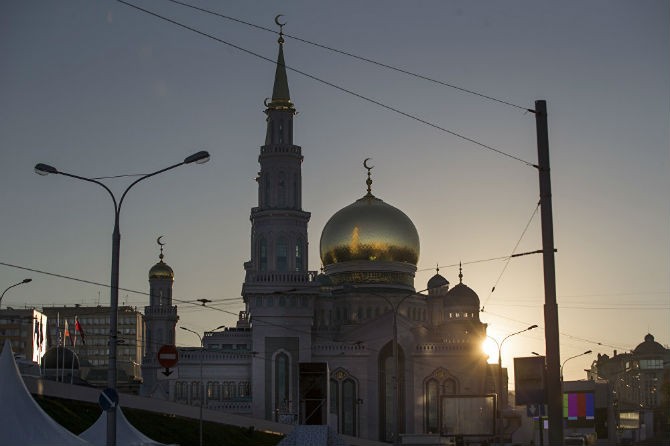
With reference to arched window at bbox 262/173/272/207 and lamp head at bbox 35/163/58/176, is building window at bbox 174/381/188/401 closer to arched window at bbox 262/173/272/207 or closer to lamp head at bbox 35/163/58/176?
arched window at bbox 262/173/272/207

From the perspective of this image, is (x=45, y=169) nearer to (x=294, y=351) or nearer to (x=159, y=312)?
(x=294, y=351)

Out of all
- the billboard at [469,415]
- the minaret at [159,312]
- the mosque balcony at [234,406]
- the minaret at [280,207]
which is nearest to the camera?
Result: the billboard at [469,415]

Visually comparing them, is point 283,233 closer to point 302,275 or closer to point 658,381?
point 302,275

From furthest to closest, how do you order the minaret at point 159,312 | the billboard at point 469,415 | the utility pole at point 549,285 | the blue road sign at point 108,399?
1. the minaret at point 159,312
2. the billboard at point 469,415
3. the blue road sign at point 108,399
4. the utility pole at point 549,285

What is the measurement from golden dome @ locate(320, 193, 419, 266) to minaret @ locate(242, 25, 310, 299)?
9.36m

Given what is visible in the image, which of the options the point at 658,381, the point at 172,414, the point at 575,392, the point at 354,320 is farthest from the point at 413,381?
the point at 658,381

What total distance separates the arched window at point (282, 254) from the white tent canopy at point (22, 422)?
4759 cm

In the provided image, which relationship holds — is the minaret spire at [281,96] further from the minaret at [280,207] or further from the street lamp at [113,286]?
the street lamp at [113,286]

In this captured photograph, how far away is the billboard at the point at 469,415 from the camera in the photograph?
49.0m

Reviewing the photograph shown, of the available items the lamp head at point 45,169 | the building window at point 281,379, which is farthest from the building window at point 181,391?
the lamp head at point 45,169

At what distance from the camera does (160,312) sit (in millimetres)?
93188

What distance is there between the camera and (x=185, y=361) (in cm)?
8112

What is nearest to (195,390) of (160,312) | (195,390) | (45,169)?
(195,390)

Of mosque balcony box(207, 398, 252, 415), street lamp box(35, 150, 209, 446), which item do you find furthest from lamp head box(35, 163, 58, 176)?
mosque balcony box(207, 398, 252, 415)
